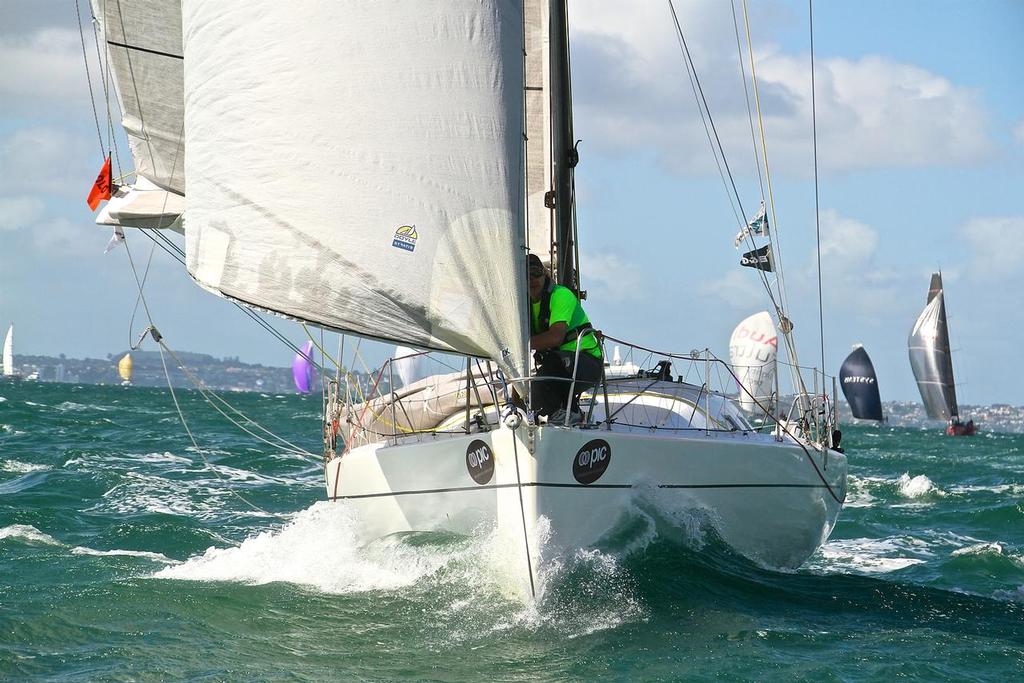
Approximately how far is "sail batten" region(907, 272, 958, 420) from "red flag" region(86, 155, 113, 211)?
4751 cm

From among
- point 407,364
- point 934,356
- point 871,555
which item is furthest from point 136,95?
point 934,356

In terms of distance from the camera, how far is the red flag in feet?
37.0

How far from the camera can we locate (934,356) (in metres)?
54.7

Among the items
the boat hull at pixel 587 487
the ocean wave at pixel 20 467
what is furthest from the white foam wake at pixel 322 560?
the ocean wave at pixel 20 467

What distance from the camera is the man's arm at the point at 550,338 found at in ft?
24.2

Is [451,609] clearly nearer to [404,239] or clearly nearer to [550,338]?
[550,338]

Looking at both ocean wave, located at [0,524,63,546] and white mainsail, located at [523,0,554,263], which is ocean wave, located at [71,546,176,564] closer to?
ocean wave, located at [0,524,63,546]

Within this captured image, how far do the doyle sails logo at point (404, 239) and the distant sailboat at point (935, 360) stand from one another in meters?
50.5

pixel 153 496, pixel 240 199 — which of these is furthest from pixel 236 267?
pixel 153 496

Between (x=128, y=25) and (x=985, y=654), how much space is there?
26.1 ft

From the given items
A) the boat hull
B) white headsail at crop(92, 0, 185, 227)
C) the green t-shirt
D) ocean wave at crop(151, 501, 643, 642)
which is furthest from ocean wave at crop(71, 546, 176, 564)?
the green t-shirt

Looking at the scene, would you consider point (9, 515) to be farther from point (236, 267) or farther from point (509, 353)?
point (509, 353)

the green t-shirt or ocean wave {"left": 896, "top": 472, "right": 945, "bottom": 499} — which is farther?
ocean wave {"left": 896, "top": 472, "right": 945, "bottom": 499}

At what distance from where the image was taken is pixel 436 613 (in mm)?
7387
